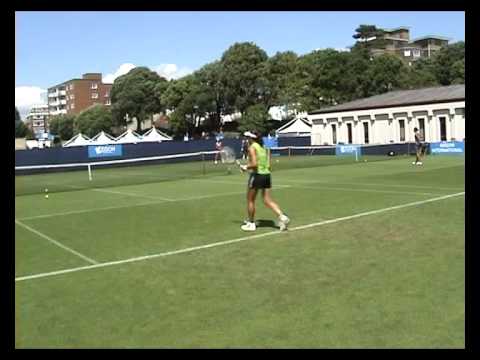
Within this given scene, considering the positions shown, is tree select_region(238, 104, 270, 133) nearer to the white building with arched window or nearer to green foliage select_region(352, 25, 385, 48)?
the white building with arched window

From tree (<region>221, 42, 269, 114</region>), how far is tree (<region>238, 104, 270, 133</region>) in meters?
2.98

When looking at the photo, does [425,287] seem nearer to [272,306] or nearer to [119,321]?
[272,306]

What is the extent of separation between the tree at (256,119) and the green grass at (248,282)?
209ft

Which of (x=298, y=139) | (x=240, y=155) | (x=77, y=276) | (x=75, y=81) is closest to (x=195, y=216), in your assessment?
(x=77, y=276)

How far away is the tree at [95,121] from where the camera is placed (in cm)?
11575

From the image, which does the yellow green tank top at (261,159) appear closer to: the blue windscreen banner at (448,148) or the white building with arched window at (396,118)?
the blue windscreen banner at (448,148)

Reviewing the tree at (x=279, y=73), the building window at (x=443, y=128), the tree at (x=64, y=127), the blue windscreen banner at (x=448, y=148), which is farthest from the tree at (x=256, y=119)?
the tree at (x=64, y=127)

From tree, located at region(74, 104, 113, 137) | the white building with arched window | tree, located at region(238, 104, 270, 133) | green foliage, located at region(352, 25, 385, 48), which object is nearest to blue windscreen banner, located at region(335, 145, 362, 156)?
the white building with arched window

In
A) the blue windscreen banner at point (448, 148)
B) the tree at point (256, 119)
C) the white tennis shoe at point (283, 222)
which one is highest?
the tree at point (256, 119)

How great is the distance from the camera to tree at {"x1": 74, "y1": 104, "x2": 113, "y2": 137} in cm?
11575

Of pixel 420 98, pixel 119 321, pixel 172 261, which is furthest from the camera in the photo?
pixel 420 98

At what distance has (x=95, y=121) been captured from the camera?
381ft
